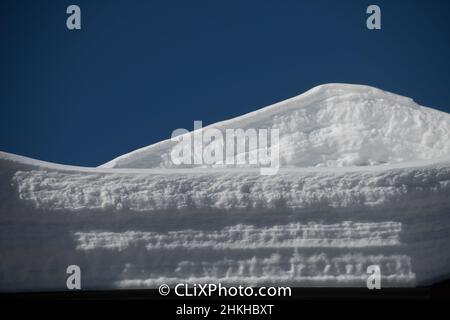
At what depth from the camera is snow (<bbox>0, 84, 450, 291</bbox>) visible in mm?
7176

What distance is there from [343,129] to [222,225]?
5.29 meters

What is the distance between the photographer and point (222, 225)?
7289mm

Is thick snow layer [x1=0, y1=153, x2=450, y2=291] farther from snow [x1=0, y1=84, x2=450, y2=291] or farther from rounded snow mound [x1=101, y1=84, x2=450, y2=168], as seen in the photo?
rounded snow mound [x1=101, y1=84, x2=450, y2=168]

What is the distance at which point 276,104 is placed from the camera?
12008 millimetres

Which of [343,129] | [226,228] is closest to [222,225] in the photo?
[226,228]

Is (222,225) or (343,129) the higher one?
(343,129)

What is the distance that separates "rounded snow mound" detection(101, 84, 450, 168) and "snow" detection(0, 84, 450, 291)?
3688 mm

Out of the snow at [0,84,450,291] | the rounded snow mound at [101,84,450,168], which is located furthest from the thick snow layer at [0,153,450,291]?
the rounded snow mound at [101,84,450,168]

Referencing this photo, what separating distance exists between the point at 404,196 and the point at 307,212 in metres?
1.29

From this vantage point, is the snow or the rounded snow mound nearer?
the snow

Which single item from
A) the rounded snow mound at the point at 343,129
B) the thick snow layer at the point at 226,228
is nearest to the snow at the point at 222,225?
the thick snow layer at the point at 226,228

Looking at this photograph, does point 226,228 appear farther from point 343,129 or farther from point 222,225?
point 343,129
